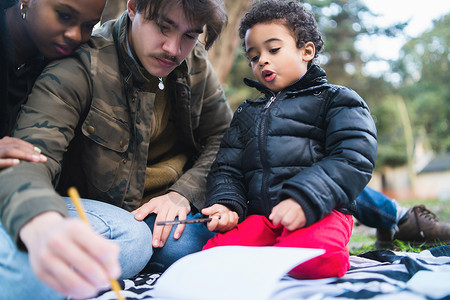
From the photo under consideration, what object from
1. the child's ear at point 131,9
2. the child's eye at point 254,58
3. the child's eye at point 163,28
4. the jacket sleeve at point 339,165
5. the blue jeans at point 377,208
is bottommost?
the blue jeans at point 377,208

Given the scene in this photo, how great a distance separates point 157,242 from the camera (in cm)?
164

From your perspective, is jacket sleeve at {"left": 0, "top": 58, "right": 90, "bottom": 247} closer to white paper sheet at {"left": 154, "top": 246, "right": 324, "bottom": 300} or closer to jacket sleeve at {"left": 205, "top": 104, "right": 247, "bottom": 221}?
white paper sheet at {"left": 154, "top": 246, "right": 324, "bottom": 300}

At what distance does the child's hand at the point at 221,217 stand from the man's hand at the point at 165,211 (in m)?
0.18

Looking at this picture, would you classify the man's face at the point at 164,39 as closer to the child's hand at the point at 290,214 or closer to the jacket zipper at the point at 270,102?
the jacket zipper at the point at 270,102

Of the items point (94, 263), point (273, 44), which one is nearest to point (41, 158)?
point (94, 263)

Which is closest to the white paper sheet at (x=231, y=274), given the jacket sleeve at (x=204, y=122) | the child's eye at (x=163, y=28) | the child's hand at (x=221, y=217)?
the child's hand at (x=221, y=217)

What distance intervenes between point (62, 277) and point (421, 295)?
3.05ft

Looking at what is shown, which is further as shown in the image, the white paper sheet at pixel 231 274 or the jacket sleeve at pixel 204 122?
the jacket sleeve at pixel 204 122

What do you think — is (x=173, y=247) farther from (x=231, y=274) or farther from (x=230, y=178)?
(x=231, y=274)

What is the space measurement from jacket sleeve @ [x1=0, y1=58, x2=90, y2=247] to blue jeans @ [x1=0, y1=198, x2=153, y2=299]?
0.49 ft

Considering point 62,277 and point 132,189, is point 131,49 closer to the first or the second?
point 132,189

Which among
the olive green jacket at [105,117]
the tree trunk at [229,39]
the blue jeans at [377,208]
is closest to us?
the olive green jacket at [105,117]

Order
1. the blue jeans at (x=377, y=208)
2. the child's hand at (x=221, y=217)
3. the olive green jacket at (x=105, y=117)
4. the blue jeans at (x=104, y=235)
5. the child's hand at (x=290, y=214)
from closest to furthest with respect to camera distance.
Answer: the blue jeans at (x=104, y=235) < the child's hand at (x=290, y=214) < the olive green jacket at (x=105, y=117) < the child's hand at (x=221, y=217) < the blue jeans at (x=377, y=208)

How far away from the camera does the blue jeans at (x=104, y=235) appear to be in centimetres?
105
